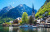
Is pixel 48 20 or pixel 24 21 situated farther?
pixel 48 20

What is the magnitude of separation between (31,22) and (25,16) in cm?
622

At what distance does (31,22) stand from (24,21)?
5.20 meters

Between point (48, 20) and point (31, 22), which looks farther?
point (48, 20)

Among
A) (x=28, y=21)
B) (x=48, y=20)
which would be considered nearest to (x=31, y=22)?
(x=28, y=21)

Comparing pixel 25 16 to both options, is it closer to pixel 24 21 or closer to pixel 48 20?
pixel 24 21

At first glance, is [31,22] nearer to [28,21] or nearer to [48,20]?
[28,21]

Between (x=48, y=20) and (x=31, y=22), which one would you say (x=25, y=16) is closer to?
(x=31, y=22)

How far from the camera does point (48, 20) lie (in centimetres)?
8112

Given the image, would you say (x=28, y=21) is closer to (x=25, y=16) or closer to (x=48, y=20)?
(x=25, y=16)

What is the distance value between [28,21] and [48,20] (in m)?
17.1

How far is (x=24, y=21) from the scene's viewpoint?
246 ft

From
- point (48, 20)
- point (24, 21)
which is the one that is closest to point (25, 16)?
point (24, 21)

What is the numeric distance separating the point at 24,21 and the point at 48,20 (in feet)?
59.7

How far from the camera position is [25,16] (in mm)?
75562
